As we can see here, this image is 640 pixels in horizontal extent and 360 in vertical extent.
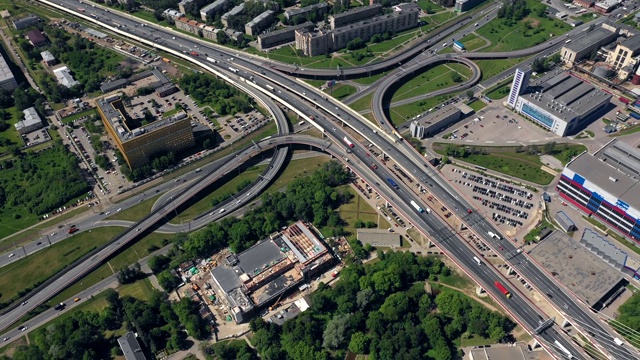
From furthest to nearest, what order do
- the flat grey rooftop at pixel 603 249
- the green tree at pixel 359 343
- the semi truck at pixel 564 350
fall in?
the flat grey rooftop at pixel 603 249
the green tree at pixel 359 343
the semi truck at pixel 564 350

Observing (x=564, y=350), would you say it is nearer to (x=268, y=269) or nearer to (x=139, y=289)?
(x=268, y=269)

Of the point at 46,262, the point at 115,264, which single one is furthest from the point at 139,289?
the point at 46,262

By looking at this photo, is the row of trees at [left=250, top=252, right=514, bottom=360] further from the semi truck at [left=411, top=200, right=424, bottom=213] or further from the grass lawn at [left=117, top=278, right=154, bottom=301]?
the grass lawn at [left=117, top=278, right=154, bottom=301]

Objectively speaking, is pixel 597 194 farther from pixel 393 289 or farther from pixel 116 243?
pixel 116 243

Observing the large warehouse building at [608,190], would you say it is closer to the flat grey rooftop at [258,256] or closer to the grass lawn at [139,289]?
the flat grey rooftop at [258,256]

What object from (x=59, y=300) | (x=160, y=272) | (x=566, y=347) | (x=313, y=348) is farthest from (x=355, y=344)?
(x=59, y=300)

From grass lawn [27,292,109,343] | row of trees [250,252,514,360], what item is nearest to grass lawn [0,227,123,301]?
grass lawn [27,292,109,343]

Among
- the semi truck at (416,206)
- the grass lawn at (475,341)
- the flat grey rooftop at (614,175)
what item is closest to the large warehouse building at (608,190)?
the flat grey rooftop at (614,175)
